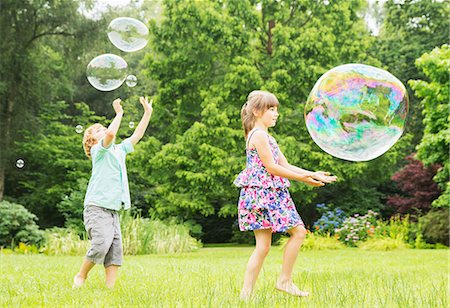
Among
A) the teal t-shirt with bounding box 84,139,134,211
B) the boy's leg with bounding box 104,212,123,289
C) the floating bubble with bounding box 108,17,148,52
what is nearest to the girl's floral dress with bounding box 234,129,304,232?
the teal t-shirt with bounding box 84,139,134,211

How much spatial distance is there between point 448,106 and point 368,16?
19.7m

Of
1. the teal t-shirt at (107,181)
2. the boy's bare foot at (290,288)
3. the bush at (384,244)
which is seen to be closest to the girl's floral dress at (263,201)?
the boy's bare foot at (290,288)

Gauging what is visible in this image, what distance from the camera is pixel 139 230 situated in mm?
12352

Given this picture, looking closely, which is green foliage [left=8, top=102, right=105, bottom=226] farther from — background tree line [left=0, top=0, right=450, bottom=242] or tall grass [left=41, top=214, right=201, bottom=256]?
tall grass [left=41, top=214, right=201, bottom=256]

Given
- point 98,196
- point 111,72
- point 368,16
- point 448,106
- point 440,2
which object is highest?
point 368,16

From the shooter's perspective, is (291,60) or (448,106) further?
(291,60)

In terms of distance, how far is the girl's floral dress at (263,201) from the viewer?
4.18 metres

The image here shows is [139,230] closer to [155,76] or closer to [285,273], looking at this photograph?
[155,76]

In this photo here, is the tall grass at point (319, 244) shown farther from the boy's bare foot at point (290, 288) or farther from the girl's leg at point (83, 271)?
the boy's bare foot at point (290, 288)

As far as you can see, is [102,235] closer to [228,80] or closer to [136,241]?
[136,241]

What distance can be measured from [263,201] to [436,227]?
1057 centimetres

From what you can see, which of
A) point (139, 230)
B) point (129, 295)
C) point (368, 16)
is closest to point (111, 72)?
point (129, 295)

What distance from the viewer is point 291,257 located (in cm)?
429

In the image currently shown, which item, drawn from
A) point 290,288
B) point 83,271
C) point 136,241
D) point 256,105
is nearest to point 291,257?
point 290,288
